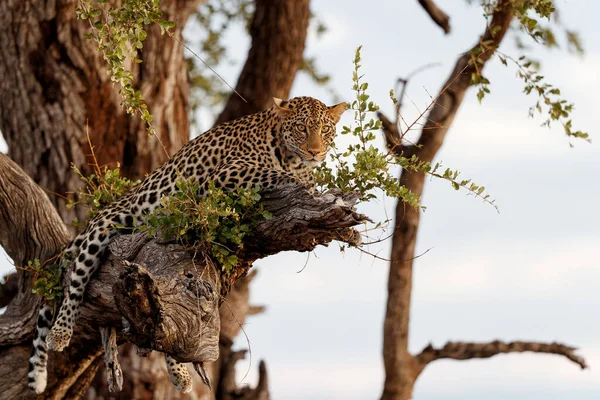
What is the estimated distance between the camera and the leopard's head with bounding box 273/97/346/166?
6.68m

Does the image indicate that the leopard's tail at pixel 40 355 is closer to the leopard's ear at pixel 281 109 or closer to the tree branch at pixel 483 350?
the leopard's ear at pixel 281 109

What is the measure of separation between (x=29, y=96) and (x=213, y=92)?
20.7 ft

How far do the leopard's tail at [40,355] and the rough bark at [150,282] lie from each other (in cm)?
25

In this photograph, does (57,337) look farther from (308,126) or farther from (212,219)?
(308,126)

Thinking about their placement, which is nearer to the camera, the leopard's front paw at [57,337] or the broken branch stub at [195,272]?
the broken branch stub at [195,272]

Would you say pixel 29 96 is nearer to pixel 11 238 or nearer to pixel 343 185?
pixel 11 238

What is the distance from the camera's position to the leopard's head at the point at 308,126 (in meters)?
6.68

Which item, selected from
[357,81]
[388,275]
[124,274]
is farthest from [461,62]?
[124,274]

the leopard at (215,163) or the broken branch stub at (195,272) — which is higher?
the leopard at (215,163)

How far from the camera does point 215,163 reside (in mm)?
7047

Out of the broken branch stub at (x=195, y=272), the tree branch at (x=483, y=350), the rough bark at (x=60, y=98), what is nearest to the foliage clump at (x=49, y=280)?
the broken branch stub at (x=195, y=272)

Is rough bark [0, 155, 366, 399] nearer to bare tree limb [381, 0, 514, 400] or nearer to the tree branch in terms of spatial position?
bare tree limb [381, 0, 514, 400]

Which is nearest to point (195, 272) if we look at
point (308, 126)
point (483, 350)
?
point (308, 126)

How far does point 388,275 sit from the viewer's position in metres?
11.8
